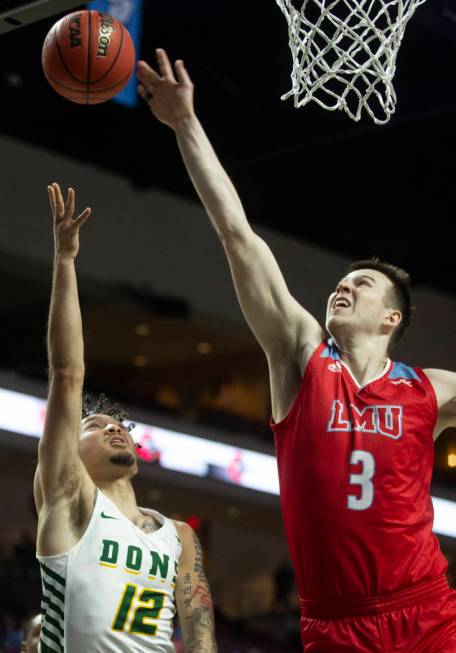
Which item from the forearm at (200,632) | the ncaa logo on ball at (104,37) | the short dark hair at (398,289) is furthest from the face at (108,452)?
the ncaa logo on ball at (104,37)

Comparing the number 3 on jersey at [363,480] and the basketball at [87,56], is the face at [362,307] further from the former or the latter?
the basketball at [87,56]

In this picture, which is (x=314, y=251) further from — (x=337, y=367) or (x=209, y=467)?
(x=337, y=367)

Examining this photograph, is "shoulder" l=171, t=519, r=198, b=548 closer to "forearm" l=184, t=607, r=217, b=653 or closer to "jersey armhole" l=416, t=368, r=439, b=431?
"forearm" l=184, t=607, r=217, b=653

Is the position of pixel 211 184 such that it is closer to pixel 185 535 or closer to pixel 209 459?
pixel 185 535

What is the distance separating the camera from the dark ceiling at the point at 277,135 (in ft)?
36.4

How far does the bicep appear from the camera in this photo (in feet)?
12.3

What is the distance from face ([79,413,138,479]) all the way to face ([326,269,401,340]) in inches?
38.9

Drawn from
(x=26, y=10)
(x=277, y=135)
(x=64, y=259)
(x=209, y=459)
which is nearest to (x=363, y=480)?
(x=64, y=259)

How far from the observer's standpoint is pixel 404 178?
15.7 metres

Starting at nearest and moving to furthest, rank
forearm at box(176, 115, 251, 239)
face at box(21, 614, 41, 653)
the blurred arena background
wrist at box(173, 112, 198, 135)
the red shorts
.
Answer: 1. the red shorts
2. forearm at box(176, 115, 251, 239)
3. wrist at box(173, 112, 198, 135)
4. face at box(21, 614, 41, 653)
5. the blurred arena background

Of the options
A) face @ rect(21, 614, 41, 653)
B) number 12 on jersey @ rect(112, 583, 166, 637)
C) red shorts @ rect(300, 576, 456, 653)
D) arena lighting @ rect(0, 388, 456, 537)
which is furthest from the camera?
arena lighting @ rect(0, 388, 456, 537)

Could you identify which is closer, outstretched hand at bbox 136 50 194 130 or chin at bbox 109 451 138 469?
outstretched hand at bbox 136 50 194 130

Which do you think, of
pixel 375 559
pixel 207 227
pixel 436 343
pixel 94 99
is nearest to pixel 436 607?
pixel 375 559

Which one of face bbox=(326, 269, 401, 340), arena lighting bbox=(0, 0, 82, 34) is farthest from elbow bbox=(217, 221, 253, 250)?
arena lighting bbox=(0, 0, 82, 34)
